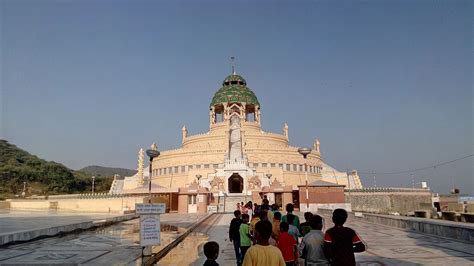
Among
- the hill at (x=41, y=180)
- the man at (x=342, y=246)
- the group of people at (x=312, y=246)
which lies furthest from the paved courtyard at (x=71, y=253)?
the hill at (x=41, y=180)

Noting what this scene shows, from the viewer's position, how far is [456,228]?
13617mm

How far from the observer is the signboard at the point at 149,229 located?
8.91 metres

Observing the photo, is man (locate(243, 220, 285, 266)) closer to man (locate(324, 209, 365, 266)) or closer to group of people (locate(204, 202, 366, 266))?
group of people (locate(204, 202, 366, 266))

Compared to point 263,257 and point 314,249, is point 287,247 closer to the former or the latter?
point 314,249

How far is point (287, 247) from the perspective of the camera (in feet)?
18.5

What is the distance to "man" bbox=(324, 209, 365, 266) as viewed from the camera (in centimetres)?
466

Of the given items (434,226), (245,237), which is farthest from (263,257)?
(434,226)

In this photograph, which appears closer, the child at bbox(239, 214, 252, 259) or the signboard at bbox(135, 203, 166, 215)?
the child at bbox(239, 214, 252, 259)

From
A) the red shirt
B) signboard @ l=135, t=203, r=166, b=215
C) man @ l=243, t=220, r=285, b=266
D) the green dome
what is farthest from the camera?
the green dome

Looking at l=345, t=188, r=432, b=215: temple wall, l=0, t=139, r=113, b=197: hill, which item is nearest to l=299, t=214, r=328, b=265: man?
l=345, t=188, r=432, b=215: temple wall

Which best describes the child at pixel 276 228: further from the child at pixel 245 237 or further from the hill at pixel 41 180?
the hill at pixel 41 180

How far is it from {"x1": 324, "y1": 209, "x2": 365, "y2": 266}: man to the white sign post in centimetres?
533

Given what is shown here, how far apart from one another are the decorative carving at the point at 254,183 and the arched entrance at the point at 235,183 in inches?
112

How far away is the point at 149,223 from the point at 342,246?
5620mm
